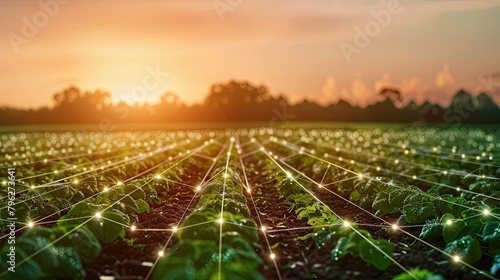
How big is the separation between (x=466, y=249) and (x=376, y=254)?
0.99m

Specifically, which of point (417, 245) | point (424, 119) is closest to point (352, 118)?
point (424, 119)

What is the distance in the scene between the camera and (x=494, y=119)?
78.3m

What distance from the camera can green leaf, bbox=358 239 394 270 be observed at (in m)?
5.20

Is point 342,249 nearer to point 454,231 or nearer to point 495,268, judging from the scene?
point 495,268

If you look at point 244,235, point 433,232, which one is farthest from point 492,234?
point 244,235

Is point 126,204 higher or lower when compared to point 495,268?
higher

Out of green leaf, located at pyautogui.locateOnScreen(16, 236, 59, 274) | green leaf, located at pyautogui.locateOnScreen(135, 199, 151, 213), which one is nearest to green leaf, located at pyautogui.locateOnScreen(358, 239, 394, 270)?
green leaf, located at pyautogui.locateOnScreen(16, 236, 59, 274)

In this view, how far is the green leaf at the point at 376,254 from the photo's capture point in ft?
17.0

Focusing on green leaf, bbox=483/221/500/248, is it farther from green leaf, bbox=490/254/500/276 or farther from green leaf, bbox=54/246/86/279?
green leaf, bbox=54/246/86/279

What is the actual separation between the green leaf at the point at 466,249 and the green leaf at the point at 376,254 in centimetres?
74

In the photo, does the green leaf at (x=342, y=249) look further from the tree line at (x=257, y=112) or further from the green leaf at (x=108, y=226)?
the tree line at (x=257, y=112)

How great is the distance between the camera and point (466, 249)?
5.52 meters

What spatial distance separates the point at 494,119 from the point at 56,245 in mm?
81979

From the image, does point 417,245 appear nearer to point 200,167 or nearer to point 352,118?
point 200,167
